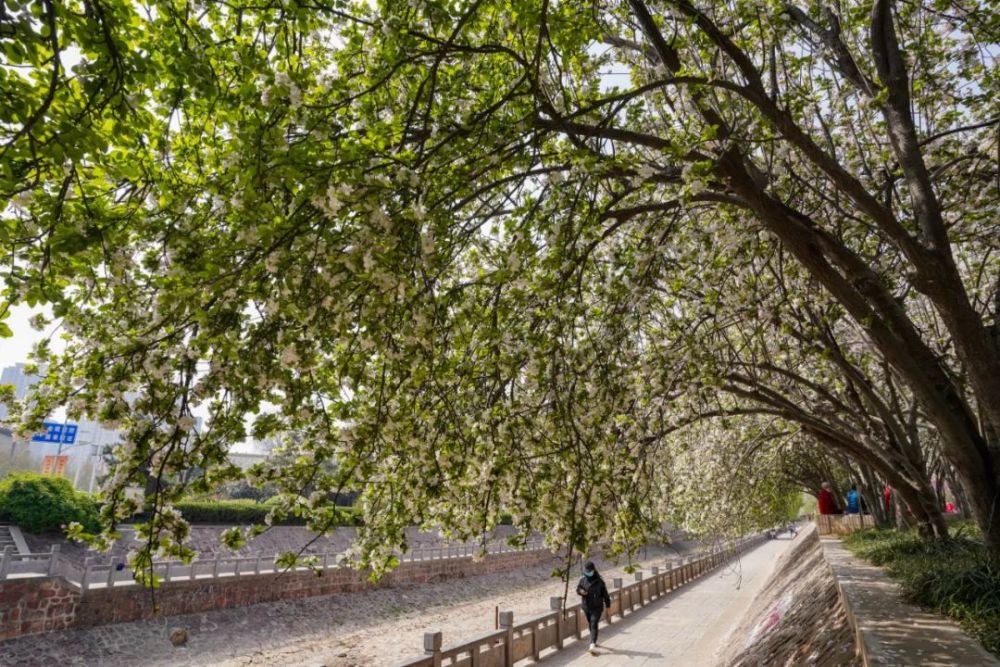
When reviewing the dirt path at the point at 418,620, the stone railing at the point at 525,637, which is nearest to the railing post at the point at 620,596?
the stone railing at the point at 525,637

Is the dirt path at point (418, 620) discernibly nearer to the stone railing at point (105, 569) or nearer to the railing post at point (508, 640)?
the railing post at point (508, 640)

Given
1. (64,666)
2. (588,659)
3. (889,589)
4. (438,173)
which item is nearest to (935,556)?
(889,589)

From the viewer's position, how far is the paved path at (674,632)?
13141mm

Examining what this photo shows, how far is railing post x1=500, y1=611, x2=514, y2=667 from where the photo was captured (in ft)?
38.1

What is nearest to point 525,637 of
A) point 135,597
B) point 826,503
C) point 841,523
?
point 135,597

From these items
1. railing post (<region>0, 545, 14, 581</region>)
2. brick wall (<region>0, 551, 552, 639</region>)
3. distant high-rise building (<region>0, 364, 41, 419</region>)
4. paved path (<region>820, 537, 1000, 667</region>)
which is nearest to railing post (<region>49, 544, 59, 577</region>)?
brick wall (<region>0, 551, 552, 639</region>)

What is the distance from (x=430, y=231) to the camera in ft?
12.5

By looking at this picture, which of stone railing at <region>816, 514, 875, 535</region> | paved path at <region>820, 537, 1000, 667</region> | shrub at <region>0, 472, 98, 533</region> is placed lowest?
stone railing at <region>816, 514, 875, 535</region>

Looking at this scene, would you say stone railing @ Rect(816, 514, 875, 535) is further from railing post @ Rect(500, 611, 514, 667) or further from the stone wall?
the stone wall

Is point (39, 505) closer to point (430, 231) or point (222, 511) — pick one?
point (222, 511)

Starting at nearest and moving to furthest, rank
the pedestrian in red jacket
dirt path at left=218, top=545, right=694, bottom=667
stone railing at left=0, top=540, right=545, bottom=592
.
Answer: stone railing at left=0, top=540, right=545, bottom=592 < dirt path at left=218, top=545, right=694, bottom=667 < the pedestrian in red jacket

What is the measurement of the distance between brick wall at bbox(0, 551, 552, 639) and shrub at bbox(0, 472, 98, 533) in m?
7.73

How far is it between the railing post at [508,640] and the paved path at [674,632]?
4.74ft

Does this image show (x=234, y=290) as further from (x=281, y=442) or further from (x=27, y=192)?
(x=281, y=442)
